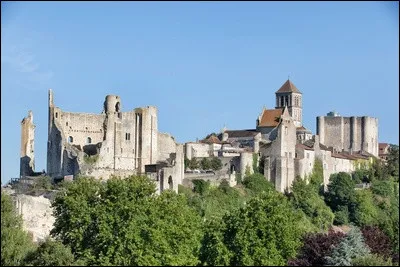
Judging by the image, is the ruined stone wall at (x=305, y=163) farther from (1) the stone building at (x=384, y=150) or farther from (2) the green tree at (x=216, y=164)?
(1) the stone building at (x=384, y=150)

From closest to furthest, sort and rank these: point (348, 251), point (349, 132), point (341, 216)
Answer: point (348, 251), point (341, 216), point (349, 132)

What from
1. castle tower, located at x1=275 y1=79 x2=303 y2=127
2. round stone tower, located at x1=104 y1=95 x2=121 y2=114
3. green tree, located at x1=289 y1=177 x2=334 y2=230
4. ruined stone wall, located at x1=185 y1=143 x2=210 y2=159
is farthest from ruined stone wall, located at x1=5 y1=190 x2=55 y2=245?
castle tower, located at x1=275 y1=79 x2=303 y2=127

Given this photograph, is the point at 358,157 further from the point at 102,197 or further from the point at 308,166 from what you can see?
the point at 102,197

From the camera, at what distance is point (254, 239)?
69312 millimetres

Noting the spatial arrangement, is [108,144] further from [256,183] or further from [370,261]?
[370,261]

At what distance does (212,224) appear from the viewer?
7338cm

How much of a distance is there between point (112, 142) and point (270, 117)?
83.9 feet

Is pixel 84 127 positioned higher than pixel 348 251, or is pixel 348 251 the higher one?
pixel 84 127

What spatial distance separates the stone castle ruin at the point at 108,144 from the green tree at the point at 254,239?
27439mm

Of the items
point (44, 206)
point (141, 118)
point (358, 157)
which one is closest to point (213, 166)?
point (141, 118)

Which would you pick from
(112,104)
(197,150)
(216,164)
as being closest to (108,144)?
(112,104)

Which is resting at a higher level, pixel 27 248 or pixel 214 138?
pixel 214 138

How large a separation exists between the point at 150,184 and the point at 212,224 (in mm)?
4067

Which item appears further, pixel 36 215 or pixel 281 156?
pixel 281 156
